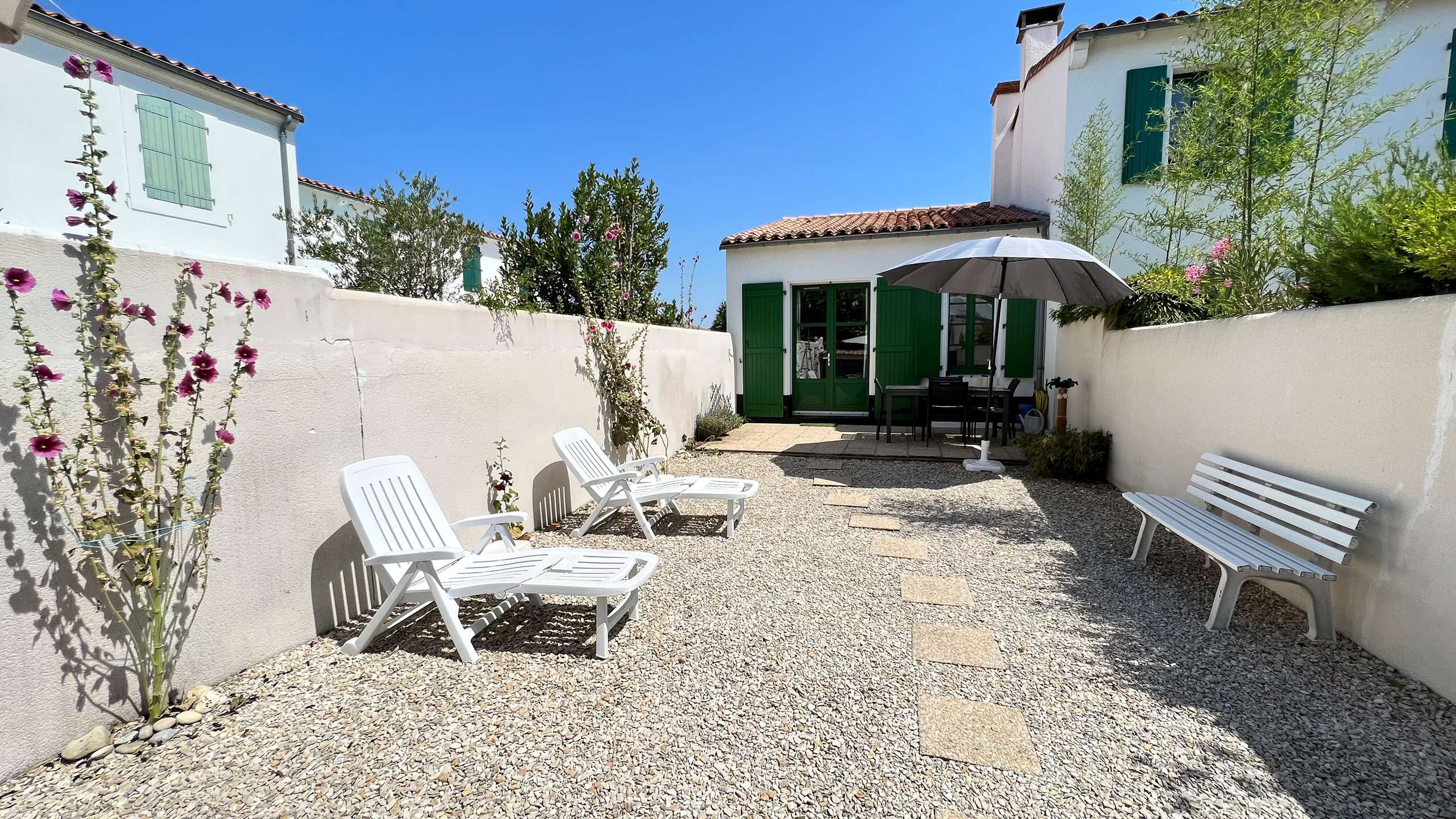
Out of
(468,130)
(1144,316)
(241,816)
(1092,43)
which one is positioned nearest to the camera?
(241,816)

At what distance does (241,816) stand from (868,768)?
5.90ft

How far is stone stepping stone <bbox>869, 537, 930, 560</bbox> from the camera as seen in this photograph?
3.81m

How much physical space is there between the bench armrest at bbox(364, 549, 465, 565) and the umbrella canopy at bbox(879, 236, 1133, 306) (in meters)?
4.75

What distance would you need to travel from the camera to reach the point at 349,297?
9.36 feet

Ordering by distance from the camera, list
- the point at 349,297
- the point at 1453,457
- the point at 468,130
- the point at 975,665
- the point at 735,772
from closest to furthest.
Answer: the point at 735,772
the point at 1453,457
the point at 975,665
the point at 349,297
the point at 468,130

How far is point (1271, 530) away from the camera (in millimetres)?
2814

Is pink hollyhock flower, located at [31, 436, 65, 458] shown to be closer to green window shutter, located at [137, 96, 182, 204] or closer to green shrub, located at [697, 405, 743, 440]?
green shrub, located at [697, 405, 743, 440]

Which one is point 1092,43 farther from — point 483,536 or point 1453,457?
point 483,536

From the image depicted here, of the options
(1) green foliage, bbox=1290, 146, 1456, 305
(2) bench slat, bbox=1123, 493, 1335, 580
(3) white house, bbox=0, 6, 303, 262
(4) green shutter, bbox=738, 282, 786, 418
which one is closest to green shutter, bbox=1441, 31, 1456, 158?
(1) green foliage, bbox=1290, 146, 1456, 305

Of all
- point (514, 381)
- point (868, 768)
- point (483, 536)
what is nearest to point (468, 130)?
point (514, 381)

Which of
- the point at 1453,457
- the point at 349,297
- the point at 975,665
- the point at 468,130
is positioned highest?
the point at 468,130

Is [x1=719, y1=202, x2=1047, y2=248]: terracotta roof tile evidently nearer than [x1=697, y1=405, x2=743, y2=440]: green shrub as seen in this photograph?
No

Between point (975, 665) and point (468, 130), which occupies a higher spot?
point (468, 130)

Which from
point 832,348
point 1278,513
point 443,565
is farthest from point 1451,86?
point 443,565
